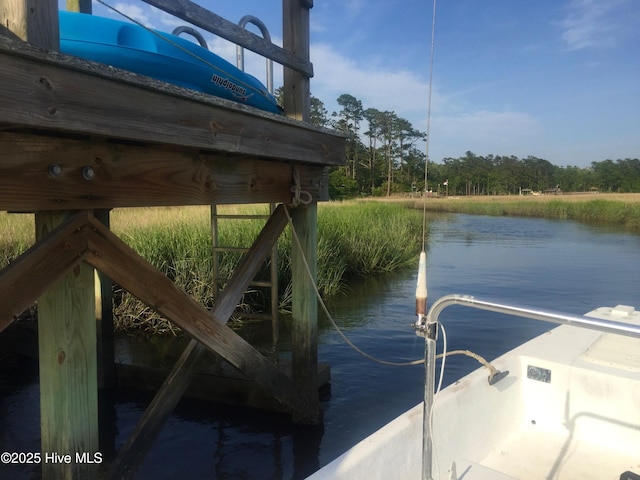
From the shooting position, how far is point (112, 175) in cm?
224

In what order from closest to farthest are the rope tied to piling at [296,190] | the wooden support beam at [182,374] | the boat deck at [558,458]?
the wooden support beam at [182,374] → the boat deck at [558,458] → the rope tied to piling at [296,190]

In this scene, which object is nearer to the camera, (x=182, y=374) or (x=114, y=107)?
(x=114, y=107)

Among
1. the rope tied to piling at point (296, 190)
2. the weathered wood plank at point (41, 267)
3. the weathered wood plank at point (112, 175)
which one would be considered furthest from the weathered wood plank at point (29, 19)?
the rope tied to piling at point (296, 190)

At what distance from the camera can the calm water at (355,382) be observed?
420 cm

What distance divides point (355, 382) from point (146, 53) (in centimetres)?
443

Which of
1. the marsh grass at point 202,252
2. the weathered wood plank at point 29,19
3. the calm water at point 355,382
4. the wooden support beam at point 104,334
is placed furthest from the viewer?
the marsh grass at point 202,252

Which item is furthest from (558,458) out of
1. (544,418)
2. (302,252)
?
(302,252)

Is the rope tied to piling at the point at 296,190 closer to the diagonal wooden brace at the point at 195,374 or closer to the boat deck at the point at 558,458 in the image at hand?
the diagonal wooden brace at the point at 195,374

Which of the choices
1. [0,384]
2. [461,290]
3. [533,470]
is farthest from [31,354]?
[461,290]

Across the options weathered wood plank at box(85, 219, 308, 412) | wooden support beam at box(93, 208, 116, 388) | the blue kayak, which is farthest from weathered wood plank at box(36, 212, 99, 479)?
wooden support beam at box(93, 208, 116, 388)

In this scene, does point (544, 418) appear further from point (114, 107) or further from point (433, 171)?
point (433, 171)

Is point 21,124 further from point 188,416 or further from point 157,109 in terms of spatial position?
point 188,416

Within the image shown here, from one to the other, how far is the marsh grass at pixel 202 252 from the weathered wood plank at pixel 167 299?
4.19 metres

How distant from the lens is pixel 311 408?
4.50m
